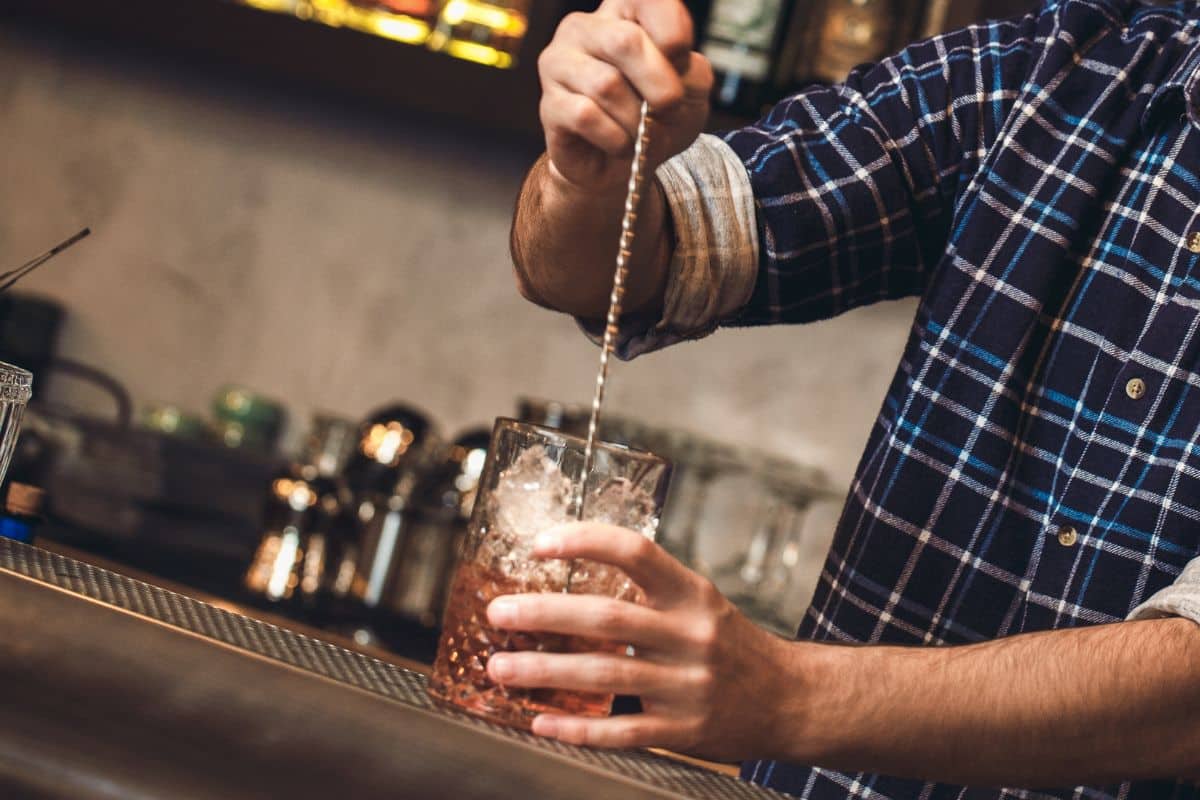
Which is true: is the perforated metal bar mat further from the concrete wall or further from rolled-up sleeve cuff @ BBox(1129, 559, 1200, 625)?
the concrete wall

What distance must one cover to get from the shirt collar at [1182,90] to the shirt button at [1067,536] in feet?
Answer: 1.14

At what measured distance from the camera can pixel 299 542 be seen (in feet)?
Answer: 7.11

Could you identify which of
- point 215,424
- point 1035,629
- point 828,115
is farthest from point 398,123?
point 1035,629

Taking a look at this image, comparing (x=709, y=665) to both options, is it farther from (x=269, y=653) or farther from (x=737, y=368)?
(x=737, y=368)

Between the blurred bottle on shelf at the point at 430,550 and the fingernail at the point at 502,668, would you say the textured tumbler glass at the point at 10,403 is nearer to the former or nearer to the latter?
the fingernail at the point at 502,668

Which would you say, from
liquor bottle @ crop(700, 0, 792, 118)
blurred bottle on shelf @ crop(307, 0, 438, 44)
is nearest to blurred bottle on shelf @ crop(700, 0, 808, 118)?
liquor bottle @ crop(700, 0, 792, 118)

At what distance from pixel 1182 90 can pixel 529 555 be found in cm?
78

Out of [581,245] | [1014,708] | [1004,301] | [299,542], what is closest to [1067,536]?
[1004,301]

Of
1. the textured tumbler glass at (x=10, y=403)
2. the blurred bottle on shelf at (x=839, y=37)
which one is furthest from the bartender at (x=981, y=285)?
the blurred bottle on shelf at (x=839, y=37)

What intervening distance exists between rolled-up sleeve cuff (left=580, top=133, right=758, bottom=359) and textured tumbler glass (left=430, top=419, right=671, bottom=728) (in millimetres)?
431

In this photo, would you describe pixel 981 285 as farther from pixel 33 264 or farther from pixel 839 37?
pixel 839 37

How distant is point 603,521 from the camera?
680 millimetres

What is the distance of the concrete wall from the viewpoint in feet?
8.46

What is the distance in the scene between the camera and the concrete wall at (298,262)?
2578mm
